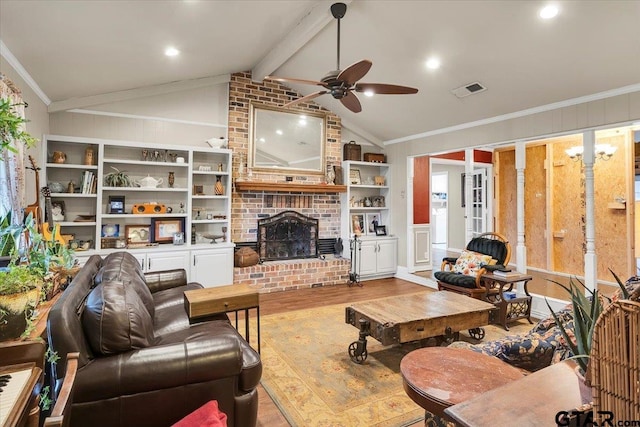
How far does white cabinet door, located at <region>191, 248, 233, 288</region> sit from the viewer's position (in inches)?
188

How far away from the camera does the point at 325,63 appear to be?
Answer: 4.67 metres

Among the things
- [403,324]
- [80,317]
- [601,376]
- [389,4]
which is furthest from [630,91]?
[80,317]

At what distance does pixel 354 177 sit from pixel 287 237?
1.72 meters

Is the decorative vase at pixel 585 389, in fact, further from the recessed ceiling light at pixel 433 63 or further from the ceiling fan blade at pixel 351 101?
the recessed ceiling light at pixel 433 63

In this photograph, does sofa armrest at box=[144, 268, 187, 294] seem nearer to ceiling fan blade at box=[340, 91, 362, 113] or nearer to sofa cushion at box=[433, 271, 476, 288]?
ceiling fan blade at box=[340, 91, 362, 113]

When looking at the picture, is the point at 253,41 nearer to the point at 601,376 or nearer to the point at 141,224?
the point at 141,224

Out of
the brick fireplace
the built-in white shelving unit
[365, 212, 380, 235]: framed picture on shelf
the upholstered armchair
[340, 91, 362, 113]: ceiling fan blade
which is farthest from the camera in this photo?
A: [365, 212, 380, 235]: framed picture on shelf

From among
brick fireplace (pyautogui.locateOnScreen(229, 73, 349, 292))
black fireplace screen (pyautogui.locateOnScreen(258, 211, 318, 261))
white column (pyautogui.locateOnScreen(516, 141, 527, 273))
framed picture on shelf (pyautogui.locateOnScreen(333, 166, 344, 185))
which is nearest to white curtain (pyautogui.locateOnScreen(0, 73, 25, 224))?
brick fireplace (pyautogui.locateOnScreen(229, 73, 349, 292))

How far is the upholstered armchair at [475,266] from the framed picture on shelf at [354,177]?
7.53 ft

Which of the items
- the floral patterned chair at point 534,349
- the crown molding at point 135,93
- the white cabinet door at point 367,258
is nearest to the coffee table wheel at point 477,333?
the floral patterned chair at point 534,349

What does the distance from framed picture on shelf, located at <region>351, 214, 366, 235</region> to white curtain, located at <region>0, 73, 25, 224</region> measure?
15.4 feet

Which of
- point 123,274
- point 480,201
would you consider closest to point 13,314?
point 123,274

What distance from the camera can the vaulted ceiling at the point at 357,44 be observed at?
2.77 m

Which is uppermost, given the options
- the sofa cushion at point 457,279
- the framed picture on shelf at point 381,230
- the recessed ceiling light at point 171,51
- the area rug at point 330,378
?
the recessed ceiling light at point 171,51
